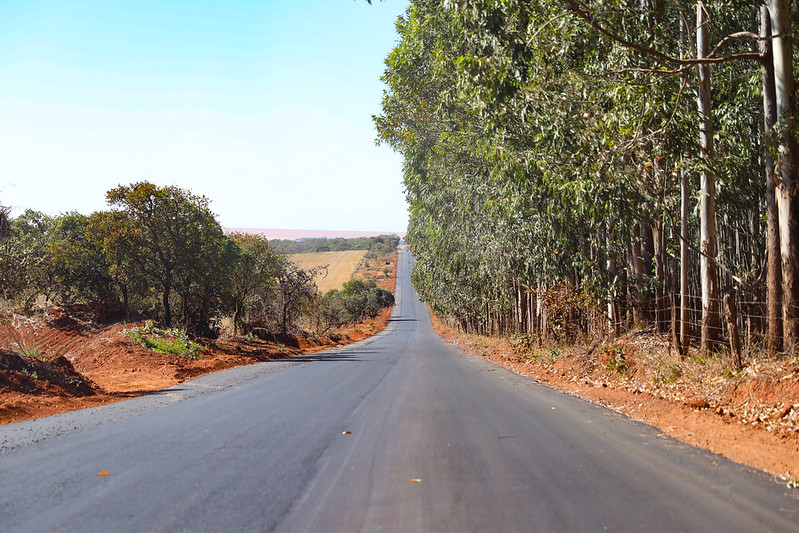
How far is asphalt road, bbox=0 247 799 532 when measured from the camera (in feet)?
15.3

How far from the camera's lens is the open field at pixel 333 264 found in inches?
4739

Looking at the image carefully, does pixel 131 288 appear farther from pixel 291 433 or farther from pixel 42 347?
pixel 291 433

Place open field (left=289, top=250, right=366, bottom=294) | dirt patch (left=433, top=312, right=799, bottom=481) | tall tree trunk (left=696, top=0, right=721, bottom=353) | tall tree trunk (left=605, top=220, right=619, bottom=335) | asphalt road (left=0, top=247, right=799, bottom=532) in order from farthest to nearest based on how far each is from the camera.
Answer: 1. open field (left=289, top=250, right=366, bottom=294)
2. tall tree trunk (left=605, top=220, right=619, bottom=335)
3. tall tree trunk (left=696, top=0, right=721, bottom=353)
4. dirt patch (left=433, top=312, right=799, bottom=481)
5. asphalt road (left=0, top=247, right=799, bottom=532)

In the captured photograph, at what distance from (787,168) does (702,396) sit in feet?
12.0

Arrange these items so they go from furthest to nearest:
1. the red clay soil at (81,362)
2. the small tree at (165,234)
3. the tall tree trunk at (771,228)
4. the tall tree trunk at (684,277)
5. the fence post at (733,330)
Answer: the small tree at (165,234), the red clay soil at (81,362), the tall tree trunk at (684,277), the tall tree trunk at (771,228), the fence post at (733,330)

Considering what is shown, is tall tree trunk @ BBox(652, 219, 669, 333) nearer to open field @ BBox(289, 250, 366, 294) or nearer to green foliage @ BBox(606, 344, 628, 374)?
green foliage @ BBox(606, 344, 628, 374)

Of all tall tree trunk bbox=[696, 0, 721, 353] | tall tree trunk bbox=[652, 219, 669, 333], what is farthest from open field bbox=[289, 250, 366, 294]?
tall tree trunk bbox=[696, 0, 721, 353]

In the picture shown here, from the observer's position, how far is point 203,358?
25234 millimetres

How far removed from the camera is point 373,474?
20.2 feet

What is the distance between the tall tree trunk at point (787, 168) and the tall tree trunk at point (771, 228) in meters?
0.13

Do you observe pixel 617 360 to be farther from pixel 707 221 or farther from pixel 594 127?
pixel 594 127

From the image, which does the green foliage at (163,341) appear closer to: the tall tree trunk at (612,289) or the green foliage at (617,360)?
the tall tree trunk at (612,289)

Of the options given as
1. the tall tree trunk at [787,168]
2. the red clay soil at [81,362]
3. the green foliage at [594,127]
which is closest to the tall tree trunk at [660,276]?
the green foliage at [594,127]

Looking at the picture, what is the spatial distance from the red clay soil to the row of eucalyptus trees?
34.7ft
